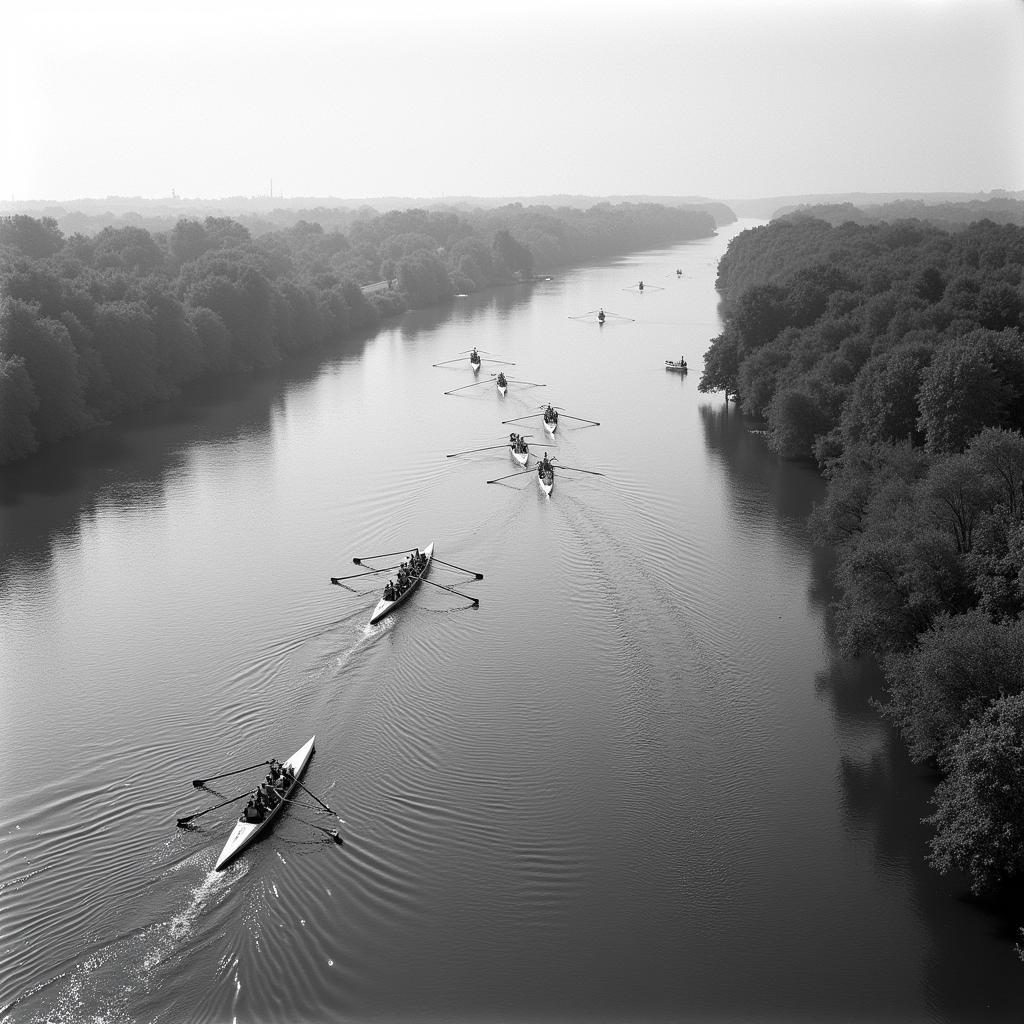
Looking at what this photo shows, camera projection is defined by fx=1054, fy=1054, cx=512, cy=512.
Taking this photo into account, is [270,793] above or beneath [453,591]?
beneath

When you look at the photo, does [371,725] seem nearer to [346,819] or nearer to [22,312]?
[346,819]

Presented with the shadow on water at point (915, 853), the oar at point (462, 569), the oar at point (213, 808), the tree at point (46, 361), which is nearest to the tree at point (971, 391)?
the shadow on water at point (915, 853)

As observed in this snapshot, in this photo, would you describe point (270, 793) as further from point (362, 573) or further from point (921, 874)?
point (921, 874)

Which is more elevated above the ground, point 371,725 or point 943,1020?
point 371,725

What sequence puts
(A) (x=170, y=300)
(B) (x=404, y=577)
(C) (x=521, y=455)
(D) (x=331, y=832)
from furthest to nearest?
(A) (x=170, y=300) → (C) (x=521, y=455) → (B) (x=404, y=577) → (D) (x=331, y=832)

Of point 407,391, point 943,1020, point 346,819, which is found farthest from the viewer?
point 407,391

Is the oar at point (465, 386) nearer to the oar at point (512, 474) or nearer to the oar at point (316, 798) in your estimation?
the oar at point (512, 474)

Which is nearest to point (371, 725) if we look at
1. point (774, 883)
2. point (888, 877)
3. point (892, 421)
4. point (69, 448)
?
point (774, 883)

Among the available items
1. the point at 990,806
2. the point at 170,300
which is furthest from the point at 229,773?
the point at 170,300
